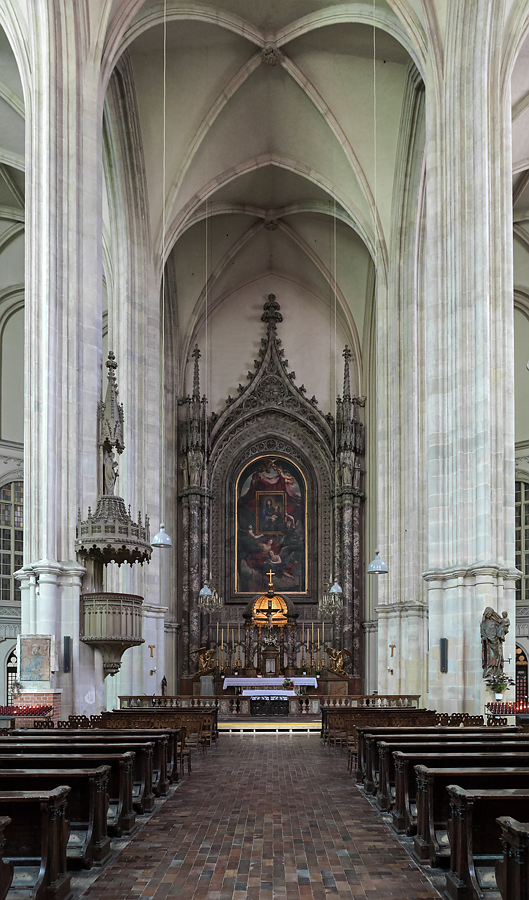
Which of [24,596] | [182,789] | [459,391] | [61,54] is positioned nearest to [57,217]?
[61,54]

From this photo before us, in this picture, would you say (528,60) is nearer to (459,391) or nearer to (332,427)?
(459,391)

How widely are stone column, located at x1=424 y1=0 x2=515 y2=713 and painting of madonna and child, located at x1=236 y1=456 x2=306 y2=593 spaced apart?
58.9ft

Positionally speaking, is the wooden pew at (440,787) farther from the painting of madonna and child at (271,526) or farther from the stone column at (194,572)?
the painting of madonna and child at (271,526)

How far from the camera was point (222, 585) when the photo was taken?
117ft

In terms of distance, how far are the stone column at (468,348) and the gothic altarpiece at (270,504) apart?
16.0 metres

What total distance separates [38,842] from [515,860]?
3492 mm

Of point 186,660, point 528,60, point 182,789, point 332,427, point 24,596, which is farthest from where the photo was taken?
point 332,427

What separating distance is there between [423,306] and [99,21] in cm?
1253

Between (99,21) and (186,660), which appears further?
(186,660)

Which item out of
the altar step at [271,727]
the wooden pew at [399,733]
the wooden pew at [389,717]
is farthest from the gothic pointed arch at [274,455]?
the wooden pew at [399,733]

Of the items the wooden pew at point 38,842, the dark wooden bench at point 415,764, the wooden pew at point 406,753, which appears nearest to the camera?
the wooden pew at point 38,842

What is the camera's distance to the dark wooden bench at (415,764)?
27.2 feet

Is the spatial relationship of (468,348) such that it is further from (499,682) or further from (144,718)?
(144,718)

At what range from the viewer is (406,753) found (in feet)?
29.0
